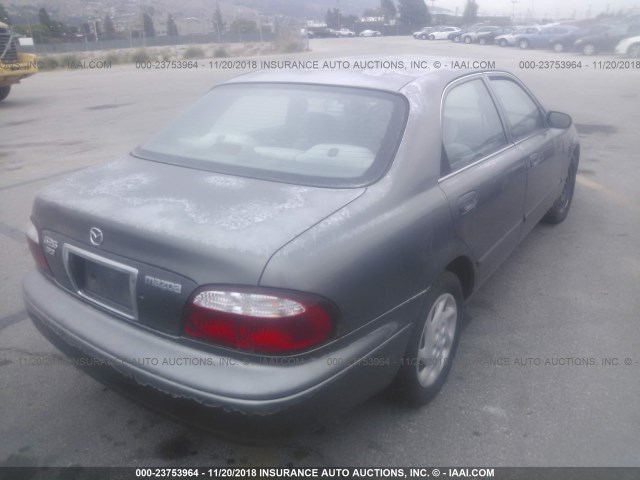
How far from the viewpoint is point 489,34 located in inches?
1690

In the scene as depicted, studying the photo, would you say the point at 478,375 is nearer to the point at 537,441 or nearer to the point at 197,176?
the point at 537,441

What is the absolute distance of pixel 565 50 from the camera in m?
32.7

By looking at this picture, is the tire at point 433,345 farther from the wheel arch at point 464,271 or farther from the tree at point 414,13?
the tree at point 414,13

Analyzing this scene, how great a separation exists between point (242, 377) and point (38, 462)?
1195 mm

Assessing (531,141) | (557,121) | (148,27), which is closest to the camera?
(531,141)

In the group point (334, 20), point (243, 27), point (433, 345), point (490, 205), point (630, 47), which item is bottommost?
point (630, 47)

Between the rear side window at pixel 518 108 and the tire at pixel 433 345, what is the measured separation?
4.75 feet

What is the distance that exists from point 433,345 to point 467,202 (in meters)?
0.74

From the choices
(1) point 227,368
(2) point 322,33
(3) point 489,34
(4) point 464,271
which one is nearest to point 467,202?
(4) point 464,271

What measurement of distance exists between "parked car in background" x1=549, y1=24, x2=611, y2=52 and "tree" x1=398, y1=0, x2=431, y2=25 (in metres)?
45.2

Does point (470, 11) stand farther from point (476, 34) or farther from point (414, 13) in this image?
point (476, 34)

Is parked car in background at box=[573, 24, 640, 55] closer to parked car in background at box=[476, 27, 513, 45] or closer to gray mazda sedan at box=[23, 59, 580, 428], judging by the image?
parked car in background at box=[476, 27, 513, 45]

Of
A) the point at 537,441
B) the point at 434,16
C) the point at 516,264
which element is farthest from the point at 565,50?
the point at 434,16

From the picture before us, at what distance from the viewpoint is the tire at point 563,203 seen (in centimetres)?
513
